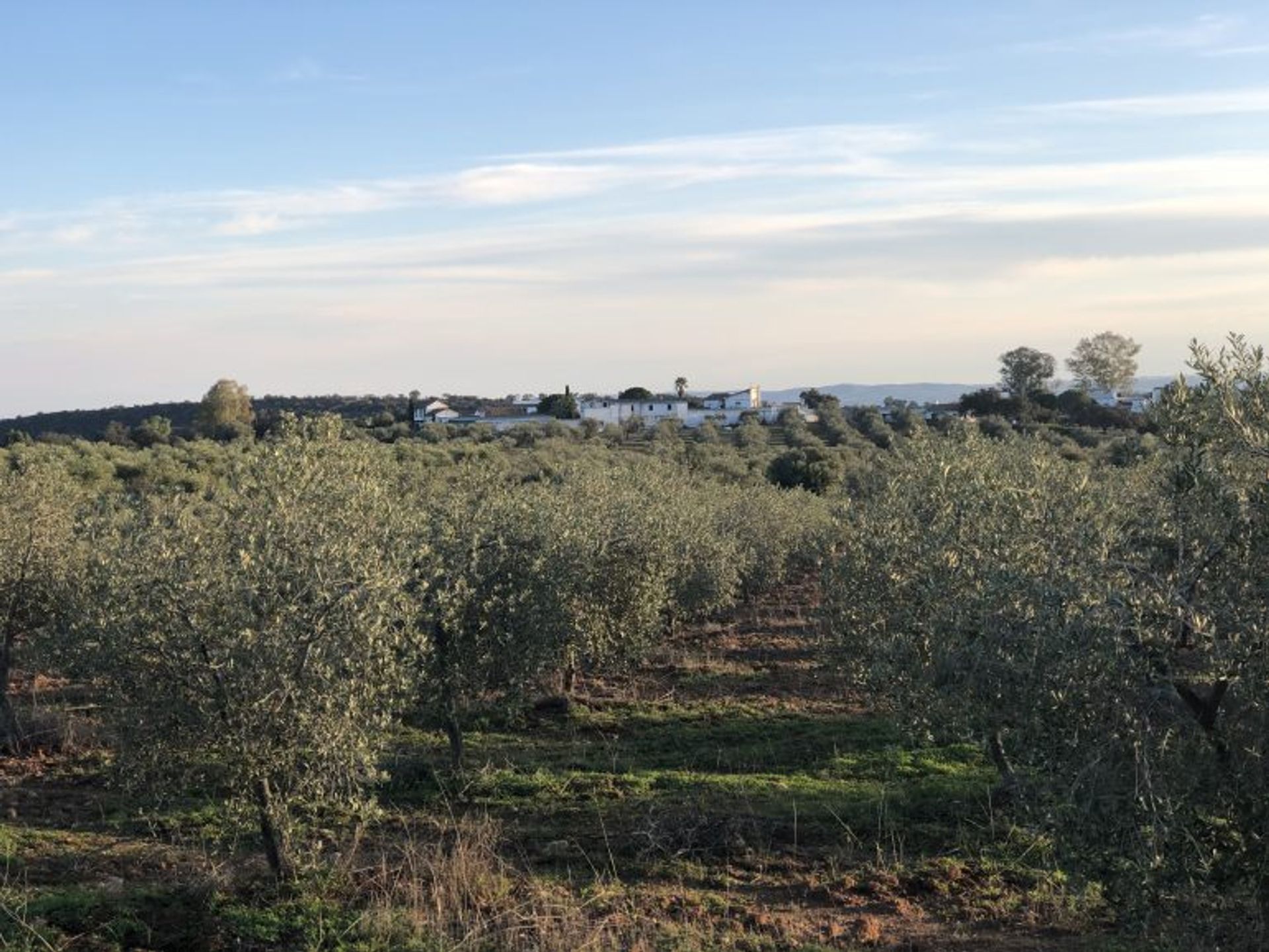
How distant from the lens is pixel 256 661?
1163cm

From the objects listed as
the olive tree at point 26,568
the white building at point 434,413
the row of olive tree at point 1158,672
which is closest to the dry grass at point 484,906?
the row of olive tree at point 1158,672

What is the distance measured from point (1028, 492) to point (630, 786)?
992 cm

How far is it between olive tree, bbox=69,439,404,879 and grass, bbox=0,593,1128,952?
139 centimetres

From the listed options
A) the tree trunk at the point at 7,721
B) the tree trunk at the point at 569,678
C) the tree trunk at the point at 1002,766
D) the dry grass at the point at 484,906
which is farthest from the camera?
the tree trunk at the point at 569,678

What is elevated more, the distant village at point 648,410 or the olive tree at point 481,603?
the distant village at point 648,410

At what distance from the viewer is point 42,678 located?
2827cm

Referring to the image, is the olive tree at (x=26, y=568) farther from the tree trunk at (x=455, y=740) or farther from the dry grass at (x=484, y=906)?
the dry grass at (x=484, y=906)

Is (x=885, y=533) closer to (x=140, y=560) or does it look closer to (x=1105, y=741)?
(x=1105, y=741)

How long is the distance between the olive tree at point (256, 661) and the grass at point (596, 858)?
1.39m

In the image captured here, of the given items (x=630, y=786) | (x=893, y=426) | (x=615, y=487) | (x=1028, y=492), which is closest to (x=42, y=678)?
(x=615, y=487)

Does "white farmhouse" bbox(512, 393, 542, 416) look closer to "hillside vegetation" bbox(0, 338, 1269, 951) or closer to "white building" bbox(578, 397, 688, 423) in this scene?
"white building" bbox(578, 397, 688, 423)

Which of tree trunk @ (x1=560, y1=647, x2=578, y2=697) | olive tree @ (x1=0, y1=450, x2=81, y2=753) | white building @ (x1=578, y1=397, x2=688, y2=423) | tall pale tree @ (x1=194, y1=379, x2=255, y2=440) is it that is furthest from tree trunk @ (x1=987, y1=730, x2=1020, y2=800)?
white building @ (x1=578, y1=397, x2=688, y2=423)

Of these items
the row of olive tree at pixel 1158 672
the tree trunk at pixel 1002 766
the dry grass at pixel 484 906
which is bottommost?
the dry grass at pixel 484 906

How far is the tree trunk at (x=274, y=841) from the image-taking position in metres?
12.2
